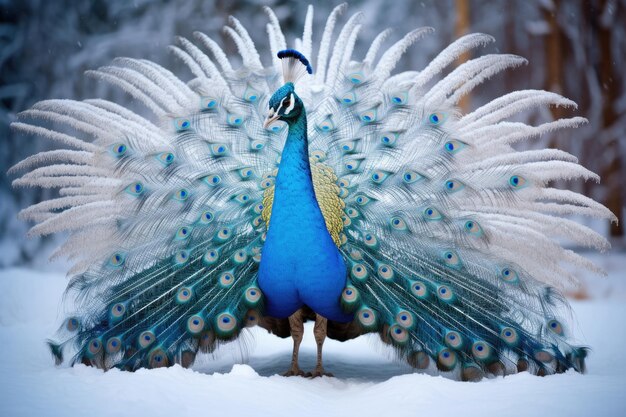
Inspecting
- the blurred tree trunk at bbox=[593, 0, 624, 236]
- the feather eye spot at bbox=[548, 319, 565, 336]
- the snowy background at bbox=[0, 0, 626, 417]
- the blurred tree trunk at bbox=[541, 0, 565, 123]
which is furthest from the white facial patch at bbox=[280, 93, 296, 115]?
the blurred tree trunk at bbox=[593, 0, 624, 236]

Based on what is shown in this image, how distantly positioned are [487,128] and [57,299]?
446 cm

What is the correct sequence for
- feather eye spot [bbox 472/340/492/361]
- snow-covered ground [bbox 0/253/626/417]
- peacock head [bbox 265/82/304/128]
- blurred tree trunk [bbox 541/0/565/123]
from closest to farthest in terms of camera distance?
snow-covered ground [bbox 0/253/626/417], peacock head [bbox 265/82/304/128], feather eye spot [bbox 472/340/492/361], blurred tree trunk [bbox 541/0/565/123]

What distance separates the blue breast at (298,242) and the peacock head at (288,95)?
0.08 meters

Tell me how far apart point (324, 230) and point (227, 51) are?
564 cm

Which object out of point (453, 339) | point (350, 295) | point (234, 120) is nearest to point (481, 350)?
point (453, 339)

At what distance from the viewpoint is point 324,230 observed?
12.0ft

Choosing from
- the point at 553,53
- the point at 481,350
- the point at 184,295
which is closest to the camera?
the point at 481,350

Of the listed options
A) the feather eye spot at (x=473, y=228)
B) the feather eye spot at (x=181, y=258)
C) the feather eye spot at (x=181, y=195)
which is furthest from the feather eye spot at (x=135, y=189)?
the feather eye spot at (x=473, y=228)

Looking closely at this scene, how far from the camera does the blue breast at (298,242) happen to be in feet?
11.9

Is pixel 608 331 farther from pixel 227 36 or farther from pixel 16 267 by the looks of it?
pixel 16 267

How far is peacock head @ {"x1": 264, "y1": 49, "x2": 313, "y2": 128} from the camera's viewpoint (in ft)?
11.7

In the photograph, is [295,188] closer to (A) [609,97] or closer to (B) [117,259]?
(B) [117,259]

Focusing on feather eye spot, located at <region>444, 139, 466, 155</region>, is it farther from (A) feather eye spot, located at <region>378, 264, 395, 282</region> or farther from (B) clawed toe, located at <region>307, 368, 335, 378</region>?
(B) clawed toe, located at <region>307, 368, 335, 378</region>

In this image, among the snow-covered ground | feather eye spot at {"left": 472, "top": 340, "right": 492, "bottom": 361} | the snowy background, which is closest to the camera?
the snow-covered ground
